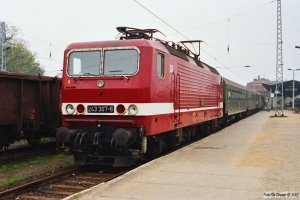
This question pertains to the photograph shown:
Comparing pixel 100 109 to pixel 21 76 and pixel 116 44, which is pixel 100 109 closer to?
pixel 116 44

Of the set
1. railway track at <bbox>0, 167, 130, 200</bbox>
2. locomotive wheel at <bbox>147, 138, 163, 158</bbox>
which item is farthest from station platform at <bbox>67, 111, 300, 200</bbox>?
railway track at <bbox>0, 167, 130, 200</bbox>

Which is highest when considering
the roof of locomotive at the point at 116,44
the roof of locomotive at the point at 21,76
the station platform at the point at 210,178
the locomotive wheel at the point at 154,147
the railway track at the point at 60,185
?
the roof of locomotive at the point at 116,44

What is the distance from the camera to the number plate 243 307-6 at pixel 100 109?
396 inches

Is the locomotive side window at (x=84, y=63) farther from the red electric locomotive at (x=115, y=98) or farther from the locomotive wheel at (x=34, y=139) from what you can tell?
the locomotive wheel at (x=34, y=139)

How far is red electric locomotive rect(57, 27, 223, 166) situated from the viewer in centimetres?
987

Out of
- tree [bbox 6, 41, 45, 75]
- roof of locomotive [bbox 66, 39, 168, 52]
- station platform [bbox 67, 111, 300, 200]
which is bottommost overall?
station platform [bbox 67, 111, 300, 200]

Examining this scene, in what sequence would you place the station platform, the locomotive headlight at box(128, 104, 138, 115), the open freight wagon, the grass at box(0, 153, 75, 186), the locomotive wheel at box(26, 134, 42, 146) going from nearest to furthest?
the station platform → the grass at box(0, 153, 75, 186) → the locomotive headlight at box(128, 104, 138, 115) → the open freight wagon → the locomotive wheel at box(26, 134, 42, 146)

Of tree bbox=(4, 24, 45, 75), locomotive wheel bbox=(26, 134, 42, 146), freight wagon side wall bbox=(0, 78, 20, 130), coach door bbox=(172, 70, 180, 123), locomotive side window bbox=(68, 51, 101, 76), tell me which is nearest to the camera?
locomotive side window bbox=(68, 51, 101, 76)

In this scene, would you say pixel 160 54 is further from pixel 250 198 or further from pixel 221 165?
pixel 250 198

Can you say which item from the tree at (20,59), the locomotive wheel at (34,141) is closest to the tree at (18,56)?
the tree at (20,59)

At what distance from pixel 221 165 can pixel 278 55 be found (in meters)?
33.2

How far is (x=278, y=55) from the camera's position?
40844mm

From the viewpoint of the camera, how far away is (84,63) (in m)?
10.7

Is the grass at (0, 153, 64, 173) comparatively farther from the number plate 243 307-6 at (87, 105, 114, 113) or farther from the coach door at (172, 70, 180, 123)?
the coach door at (172, 70, 180, 123)
